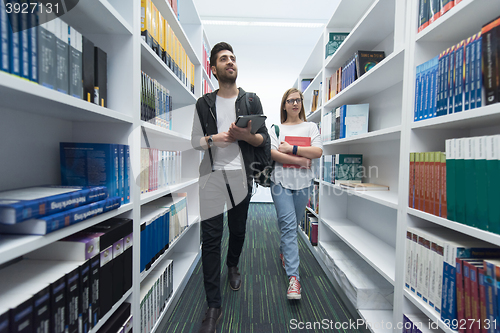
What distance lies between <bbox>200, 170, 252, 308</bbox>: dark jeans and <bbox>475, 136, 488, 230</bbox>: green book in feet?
3.49

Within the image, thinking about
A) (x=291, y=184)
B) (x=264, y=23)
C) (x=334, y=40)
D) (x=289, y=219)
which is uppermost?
(x=264, y=23)

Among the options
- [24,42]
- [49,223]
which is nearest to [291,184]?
[49,223]

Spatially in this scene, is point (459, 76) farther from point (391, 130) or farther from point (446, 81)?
point (391, 130)

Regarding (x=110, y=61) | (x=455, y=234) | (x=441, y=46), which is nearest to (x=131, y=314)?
(x=110, y=61)

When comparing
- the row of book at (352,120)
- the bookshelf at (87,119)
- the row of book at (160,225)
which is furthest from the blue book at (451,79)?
the row of book at (160,225)

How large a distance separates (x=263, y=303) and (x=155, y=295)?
718 mm

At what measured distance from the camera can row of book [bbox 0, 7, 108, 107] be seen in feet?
A: 1.65

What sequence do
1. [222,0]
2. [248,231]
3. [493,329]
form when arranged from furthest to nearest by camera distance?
[222,0] < [248,231] < [493,329]

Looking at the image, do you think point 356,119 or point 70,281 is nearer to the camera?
point 70,281

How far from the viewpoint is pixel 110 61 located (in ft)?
3.03

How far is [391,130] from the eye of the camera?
1.12 m

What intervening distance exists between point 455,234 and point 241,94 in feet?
4.26

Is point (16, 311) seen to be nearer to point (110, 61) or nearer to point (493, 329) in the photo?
point (110, 61)

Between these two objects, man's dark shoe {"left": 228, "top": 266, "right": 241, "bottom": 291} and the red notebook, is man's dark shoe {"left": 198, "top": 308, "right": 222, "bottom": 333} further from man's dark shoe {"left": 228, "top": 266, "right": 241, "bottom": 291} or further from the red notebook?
the red notebook
